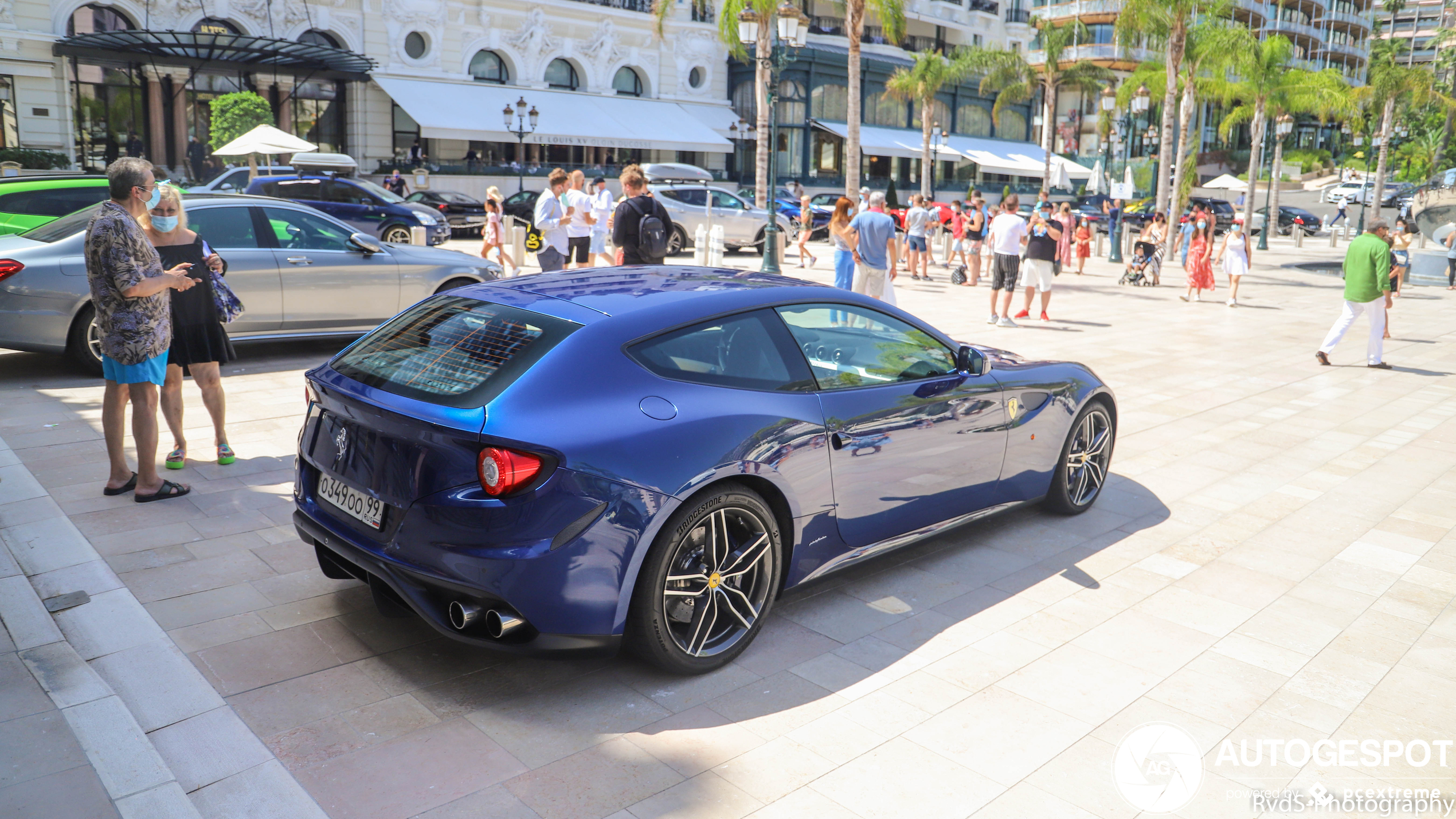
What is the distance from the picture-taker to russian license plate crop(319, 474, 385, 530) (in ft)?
12.0

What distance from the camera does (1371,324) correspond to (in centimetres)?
1147

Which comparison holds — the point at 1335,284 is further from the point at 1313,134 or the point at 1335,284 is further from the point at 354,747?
the point at 1313,134

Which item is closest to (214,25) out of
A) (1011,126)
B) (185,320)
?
(185,320)

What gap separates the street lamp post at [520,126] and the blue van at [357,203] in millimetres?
10466

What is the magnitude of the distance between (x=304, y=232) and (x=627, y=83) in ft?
114

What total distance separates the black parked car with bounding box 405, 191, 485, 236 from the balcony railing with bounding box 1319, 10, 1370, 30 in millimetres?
84028

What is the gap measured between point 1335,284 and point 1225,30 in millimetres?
8118

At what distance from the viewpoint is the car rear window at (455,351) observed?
362cm

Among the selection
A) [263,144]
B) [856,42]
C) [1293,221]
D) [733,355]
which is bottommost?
[733,355]

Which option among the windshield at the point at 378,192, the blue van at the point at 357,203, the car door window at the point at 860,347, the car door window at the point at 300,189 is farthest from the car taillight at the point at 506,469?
the windshield at the point at 378,192

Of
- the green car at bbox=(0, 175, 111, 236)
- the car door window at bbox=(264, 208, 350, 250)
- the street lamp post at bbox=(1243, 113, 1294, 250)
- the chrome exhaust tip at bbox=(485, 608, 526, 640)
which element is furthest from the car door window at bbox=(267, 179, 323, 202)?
the street lamp post at bbox=(1243, 113, 1294, 250)

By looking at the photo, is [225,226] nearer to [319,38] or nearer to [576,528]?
[576,528]

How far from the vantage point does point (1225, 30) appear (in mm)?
27234

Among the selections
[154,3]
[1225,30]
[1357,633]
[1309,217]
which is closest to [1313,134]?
[1309,217]
